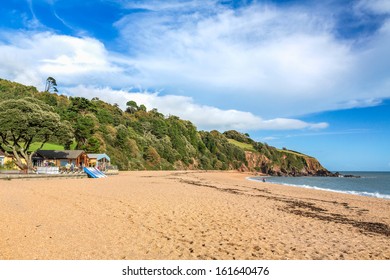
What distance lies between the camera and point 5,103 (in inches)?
1373

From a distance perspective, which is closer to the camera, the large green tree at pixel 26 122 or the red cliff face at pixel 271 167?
the large green tree at pixel 26 122

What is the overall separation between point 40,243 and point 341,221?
12.0m

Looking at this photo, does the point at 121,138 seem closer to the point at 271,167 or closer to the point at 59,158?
the point at 59,158

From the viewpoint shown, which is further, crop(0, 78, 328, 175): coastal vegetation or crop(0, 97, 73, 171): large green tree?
crop(0, 78, 328, 175): coastal vegetation

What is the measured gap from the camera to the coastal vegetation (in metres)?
35.9

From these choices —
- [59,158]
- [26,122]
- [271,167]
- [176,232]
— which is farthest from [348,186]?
[271,167]

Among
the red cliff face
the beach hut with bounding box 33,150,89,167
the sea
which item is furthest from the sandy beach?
the red cliff face

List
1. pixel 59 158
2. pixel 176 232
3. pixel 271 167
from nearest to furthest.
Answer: pixel 176 232
pixel 59 158
pixel 271 167

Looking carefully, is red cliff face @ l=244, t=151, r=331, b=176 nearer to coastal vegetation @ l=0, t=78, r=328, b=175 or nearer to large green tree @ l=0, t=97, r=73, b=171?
coastal vegetation @ l=0, t=78, r=328, b=175

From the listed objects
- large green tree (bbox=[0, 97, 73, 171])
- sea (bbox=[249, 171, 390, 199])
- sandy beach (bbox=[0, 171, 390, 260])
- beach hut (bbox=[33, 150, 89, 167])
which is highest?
large green tree (bbox=[0, 97, 73, 171])

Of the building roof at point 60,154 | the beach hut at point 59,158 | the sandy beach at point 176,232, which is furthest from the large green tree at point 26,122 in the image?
the sandy beach at point 176,232

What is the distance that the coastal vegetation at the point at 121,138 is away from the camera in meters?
35.9

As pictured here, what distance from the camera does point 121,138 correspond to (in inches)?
2795

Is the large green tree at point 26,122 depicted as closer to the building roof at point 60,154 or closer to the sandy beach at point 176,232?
the building roof at point 60,154
